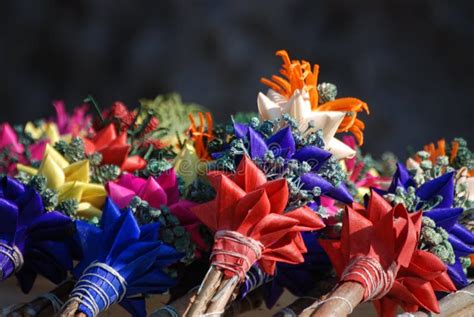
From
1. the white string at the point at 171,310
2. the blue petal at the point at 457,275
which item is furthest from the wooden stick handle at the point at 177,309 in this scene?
the blue petal at the point at 457,275

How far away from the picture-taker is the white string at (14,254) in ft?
3.00

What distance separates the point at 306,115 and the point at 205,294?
0.28 metres

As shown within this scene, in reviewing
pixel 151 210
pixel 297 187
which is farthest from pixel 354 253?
pixel 151 210

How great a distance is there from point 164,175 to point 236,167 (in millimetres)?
131


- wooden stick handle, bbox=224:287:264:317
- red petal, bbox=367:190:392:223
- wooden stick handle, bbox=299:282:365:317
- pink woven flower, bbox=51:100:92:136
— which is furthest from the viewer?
pink woven flower, bbox=51:100:92:136

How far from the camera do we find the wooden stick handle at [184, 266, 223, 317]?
792mm

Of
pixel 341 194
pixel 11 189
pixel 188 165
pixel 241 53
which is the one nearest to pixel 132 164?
pixel 188 165

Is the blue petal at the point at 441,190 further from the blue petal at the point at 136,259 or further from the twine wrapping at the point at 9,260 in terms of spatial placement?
the twine wrapping at the point at 9,260

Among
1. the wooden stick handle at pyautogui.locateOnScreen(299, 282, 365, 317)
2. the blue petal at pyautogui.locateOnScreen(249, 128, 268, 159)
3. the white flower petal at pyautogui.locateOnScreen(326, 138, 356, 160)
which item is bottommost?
the wooden stick handle at pyautogui.locateOnScreen(299, 282, 365, 317)

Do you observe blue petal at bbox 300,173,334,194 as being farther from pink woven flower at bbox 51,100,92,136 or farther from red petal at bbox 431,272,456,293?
pink woven flower at bbox 51,100,92,136

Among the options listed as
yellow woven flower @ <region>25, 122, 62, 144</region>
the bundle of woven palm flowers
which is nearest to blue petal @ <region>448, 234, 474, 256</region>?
the bundle of woven palm flowers

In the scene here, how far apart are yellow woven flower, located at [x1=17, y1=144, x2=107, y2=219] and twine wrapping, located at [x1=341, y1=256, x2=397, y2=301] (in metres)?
0.35

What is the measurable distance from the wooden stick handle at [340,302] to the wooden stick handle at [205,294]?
3.6 inches

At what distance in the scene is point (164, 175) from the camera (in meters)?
0.99
